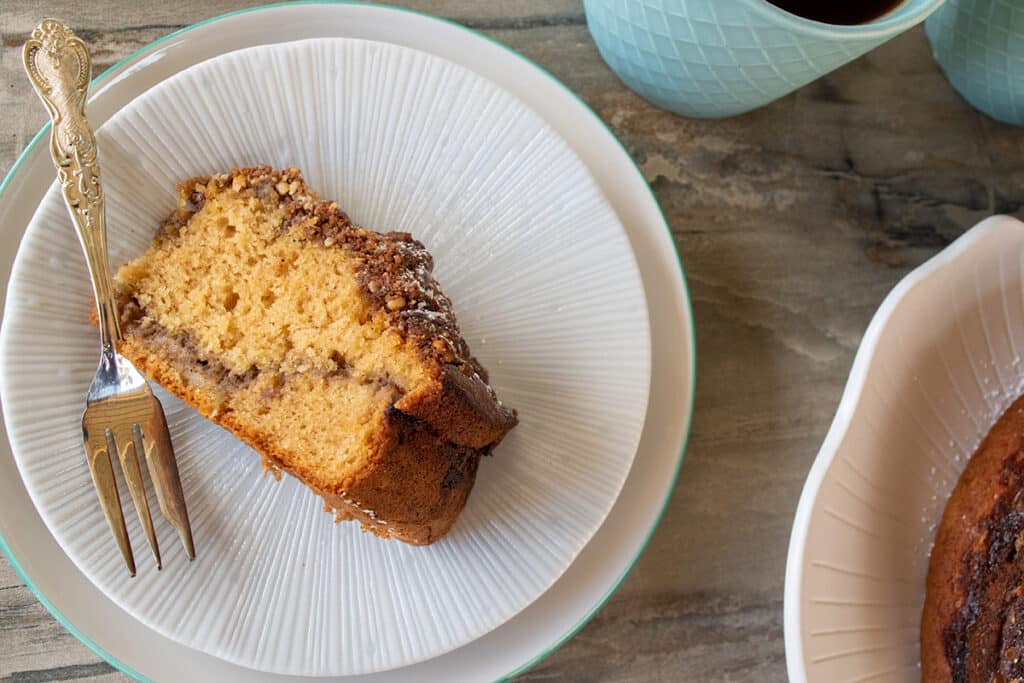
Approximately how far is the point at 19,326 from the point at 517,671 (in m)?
0.96

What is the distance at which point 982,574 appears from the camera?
4.75 ft

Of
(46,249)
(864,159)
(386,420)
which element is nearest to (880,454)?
(864,159)

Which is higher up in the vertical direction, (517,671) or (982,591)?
(517,671)

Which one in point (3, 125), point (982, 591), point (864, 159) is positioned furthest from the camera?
point (864, 159)

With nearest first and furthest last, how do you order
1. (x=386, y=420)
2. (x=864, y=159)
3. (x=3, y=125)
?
(x=386, y=420) < (x=3, y=125) < (x=864, y=159)

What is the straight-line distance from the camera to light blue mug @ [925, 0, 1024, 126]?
156 centimetres

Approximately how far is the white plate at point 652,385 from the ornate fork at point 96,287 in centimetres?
10

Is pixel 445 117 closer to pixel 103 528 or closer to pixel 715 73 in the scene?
pixel 715 73

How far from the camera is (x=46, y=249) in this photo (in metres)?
1.42

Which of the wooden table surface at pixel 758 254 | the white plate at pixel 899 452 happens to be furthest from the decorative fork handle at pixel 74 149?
the white plate at pixel 899 452

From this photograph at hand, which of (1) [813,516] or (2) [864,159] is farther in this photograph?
(2) [864,159]

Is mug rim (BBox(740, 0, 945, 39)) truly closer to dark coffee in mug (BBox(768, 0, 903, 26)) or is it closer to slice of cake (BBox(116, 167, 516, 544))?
dark coffee in mug (BBox(768, 0, 903, 26))

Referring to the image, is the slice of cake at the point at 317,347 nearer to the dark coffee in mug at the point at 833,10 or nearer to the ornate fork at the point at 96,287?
the ornate fork at the point at 96,287

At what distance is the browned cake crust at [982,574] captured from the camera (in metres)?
1.40
